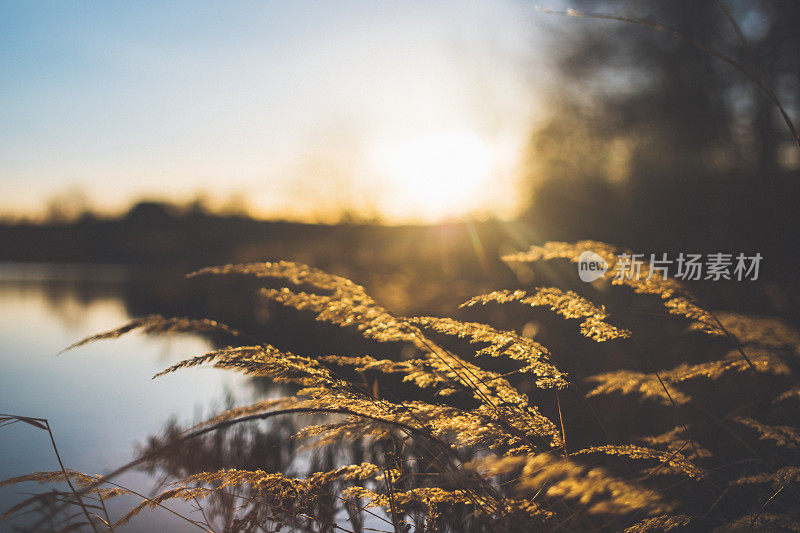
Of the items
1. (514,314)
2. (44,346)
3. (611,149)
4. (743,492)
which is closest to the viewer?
(743,492)

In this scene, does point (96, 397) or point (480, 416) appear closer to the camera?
point (480, 416)

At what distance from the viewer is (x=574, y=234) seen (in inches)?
647

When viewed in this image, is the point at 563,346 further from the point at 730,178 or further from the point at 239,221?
the point at 239,221

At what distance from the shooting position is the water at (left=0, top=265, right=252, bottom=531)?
5.28 metres

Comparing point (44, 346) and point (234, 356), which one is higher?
point (234, 356)

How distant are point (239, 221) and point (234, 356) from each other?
43321mm

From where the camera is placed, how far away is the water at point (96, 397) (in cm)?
528

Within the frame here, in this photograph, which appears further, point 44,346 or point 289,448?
point 44,346

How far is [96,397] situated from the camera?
330 inches

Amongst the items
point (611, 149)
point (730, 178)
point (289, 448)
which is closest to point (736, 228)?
point (730, 178)

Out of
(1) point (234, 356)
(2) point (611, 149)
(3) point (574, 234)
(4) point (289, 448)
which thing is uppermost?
(2) point (611, 149)

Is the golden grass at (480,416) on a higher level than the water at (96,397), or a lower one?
higher

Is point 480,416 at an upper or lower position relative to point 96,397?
upper

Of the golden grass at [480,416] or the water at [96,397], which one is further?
the water at [96,397]
